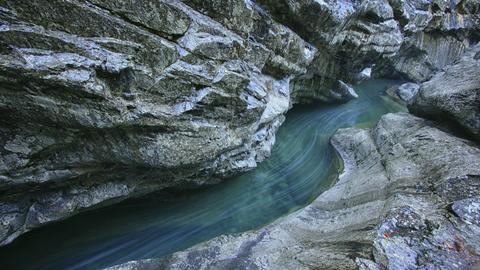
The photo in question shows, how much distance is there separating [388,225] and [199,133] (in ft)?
16.3

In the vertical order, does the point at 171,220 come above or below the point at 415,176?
below

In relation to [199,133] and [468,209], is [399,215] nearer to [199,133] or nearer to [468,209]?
[468,209]

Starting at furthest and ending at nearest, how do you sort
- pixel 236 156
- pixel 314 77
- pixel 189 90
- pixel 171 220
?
1. pixel 314 77
2. pixel 236 156
3. pixel 171 220
4. pixel 189 90

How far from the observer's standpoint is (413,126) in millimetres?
10531

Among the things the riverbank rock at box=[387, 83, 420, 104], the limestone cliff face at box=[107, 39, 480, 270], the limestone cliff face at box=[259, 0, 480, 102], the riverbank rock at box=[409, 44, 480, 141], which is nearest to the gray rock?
the riverbank rock at box=[387, 83, 420, 104]

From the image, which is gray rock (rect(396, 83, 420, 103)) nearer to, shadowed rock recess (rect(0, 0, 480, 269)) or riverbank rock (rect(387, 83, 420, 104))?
riverbank rock (rect(387, 83, 420, 104))

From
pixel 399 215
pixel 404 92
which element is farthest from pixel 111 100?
pixel 404 92

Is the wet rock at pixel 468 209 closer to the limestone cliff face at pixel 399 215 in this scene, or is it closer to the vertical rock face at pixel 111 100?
the limestone cliff face at pixel 399 215

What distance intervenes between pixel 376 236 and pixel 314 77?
11.7 meters

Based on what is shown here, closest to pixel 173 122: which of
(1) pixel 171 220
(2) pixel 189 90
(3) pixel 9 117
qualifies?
(2) pixel 189 90

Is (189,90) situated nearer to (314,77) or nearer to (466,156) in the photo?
(466,156)

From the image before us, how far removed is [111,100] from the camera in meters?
5.94

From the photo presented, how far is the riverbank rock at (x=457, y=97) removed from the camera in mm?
8578

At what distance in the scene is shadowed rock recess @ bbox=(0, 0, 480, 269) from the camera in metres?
5.39
